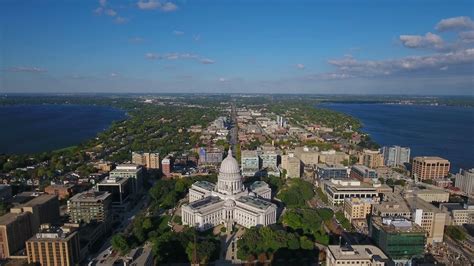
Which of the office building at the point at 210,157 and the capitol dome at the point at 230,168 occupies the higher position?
the capitol dome at the point at 230,168

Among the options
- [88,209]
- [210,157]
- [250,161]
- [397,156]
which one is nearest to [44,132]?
[210,157]

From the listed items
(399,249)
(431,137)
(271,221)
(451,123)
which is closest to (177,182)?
(271,221)

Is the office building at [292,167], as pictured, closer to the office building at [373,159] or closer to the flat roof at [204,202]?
the office building at [373,159]

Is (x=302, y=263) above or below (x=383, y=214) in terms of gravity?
below

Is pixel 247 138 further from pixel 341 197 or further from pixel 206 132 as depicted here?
pixel 341 197

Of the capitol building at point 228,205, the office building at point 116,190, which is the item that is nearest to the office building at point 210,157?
the capitol building at point 228,205

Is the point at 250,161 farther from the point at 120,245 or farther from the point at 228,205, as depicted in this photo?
the point at 120,245
